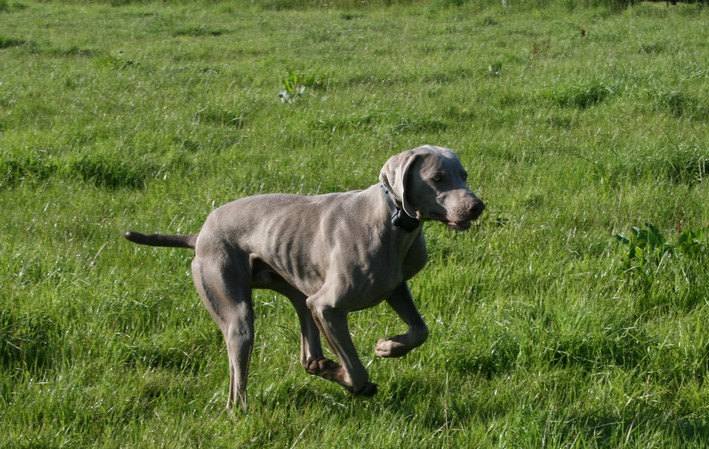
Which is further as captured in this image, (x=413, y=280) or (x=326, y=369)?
(x=413, y=280)

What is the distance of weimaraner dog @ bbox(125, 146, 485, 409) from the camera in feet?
10.2

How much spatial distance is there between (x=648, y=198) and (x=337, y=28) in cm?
1140

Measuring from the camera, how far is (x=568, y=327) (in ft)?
13.0

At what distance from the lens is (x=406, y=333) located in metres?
3.37

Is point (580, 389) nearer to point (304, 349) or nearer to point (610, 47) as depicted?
point (304, 349)

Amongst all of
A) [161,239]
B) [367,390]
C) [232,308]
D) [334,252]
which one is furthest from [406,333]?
[161,239]

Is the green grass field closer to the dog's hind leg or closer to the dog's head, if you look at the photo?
the dog's hind leg

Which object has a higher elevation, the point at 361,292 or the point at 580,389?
the point at 361,292

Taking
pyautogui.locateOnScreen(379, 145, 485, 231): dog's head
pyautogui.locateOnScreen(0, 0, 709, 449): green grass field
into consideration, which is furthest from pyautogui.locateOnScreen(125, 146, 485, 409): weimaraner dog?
pyautogui.locateOnScreen(0, 0, 709, 449): green grass field

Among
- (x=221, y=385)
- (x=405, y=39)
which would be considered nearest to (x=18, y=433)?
(x=221, y=385)

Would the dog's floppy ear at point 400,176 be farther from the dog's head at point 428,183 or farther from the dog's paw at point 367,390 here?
the dog's paw at point 367,390

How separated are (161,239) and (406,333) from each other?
106cm

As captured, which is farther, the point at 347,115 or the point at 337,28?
the point at 337,28

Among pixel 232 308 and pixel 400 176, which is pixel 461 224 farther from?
pixel 232 308
